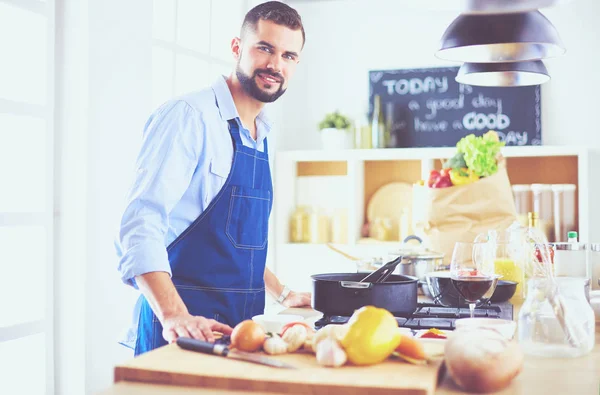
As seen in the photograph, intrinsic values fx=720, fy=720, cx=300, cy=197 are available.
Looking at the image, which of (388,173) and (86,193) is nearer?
(86,193)

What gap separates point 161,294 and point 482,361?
2.79ft

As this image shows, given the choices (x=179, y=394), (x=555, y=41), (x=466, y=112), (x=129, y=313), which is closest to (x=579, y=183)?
(x=466, y=112)

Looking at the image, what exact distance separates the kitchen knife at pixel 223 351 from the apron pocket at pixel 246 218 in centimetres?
78

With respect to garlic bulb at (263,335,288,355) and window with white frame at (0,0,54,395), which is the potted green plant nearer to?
window with white frame at (0,0,54,395)

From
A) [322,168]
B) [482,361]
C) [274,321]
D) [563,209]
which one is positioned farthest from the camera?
[322,168]

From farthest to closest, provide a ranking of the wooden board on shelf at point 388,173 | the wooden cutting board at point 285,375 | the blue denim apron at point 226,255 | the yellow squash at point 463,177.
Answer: the wooden board on shelf at point 388,173
the yellow squash at point 463,177
the blue denim apron at point 226,255
the wooden cutting board at point 285,375

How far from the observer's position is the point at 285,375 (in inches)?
46.0

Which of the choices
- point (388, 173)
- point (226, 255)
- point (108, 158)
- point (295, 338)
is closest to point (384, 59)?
point (388, 173)

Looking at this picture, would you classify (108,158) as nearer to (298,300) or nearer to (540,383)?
(298,300)

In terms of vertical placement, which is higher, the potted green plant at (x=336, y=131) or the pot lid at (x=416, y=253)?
the potted green plant at (x=336, y=131)

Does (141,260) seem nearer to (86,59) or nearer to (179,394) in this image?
(179,394)

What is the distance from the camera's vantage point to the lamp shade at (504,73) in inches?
119

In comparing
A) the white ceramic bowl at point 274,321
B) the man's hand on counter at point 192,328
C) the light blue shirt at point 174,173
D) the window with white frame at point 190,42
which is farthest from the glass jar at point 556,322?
the window with white frame at point 190,42

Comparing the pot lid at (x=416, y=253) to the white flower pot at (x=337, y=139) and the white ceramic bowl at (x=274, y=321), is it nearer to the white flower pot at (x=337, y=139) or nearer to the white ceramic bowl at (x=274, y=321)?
the white ceramic bowl at (x=274, y=321)
